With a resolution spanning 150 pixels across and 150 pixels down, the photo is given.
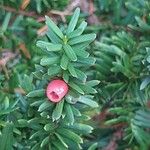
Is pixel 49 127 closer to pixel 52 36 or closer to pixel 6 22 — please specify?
pixel 52 36

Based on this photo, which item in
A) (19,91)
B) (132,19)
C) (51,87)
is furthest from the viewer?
(132,19)

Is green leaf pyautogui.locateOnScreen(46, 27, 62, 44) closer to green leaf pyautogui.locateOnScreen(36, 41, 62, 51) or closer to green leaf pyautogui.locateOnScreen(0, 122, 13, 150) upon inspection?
green leaf pyautogui.locateOnScreen(36, 41, 62, 51)

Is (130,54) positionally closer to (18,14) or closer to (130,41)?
(130,41)

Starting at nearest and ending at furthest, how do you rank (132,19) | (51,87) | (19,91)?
(51,87)
(19,91)
(132,19)

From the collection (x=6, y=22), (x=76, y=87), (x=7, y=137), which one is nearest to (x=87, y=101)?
(x=76, y=87)

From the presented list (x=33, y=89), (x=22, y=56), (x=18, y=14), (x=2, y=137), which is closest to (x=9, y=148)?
(x=2, y=137)

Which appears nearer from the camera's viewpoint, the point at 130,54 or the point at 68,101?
the point at 68,101

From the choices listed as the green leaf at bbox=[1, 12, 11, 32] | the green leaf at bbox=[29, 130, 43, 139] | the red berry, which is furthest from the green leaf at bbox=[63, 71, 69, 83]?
the green leaf at bbox=[1, 12, 11, 32]

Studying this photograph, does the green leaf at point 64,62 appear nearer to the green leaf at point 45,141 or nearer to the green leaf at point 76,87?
the green leaf at point 76,87
